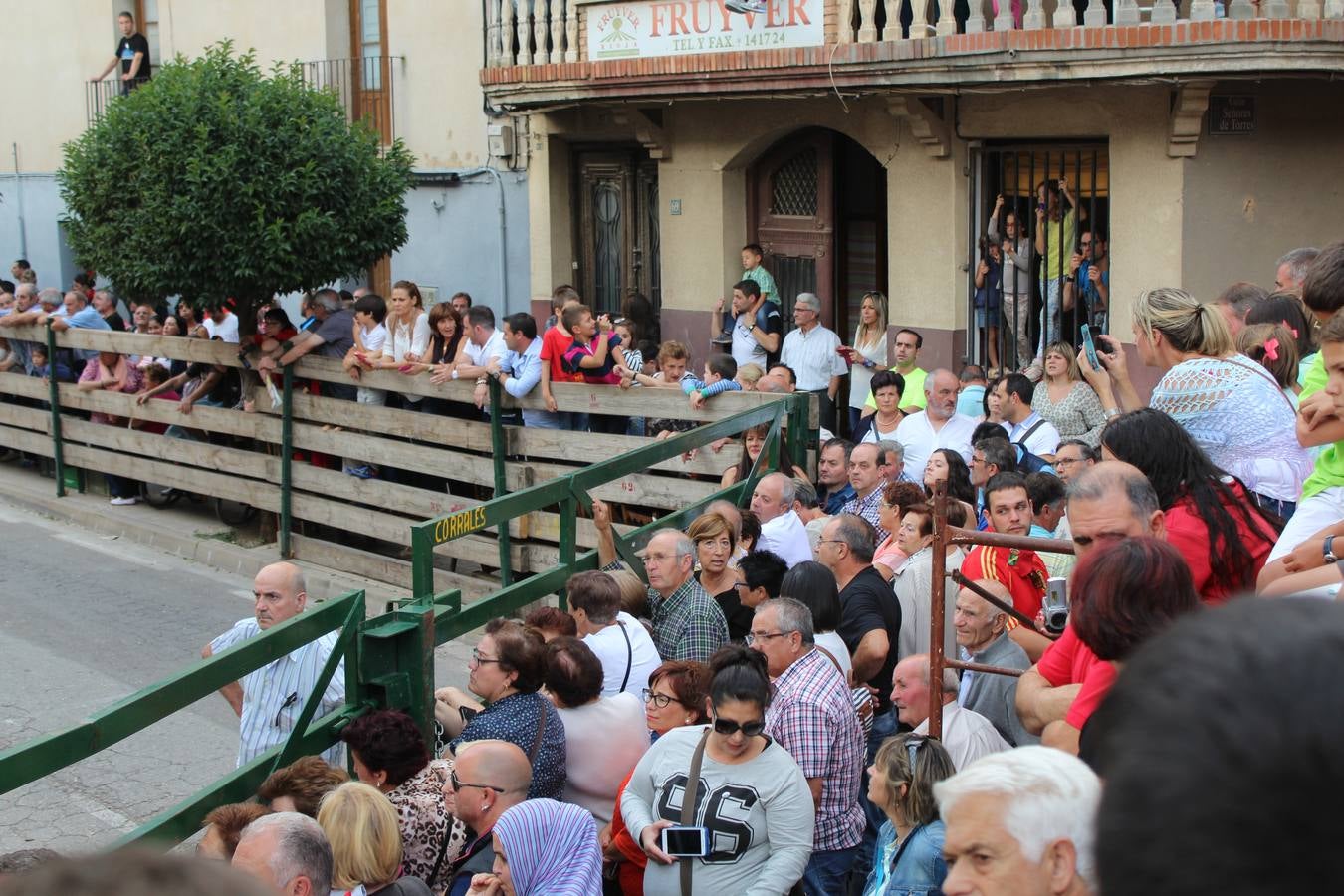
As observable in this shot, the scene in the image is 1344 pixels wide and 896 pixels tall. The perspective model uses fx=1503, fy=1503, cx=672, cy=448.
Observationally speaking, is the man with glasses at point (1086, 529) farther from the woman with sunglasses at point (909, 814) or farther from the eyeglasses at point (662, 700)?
the eyeglasses at point (662, 700)

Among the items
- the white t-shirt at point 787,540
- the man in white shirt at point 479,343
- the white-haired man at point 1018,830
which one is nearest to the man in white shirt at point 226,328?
the man in white shirt at point 479,343

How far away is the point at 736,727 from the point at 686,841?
0.42 metres

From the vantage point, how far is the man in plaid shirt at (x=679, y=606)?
7102 millimetres

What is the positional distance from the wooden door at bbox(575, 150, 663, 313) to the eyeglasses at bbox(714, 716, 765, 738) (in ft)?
37.9

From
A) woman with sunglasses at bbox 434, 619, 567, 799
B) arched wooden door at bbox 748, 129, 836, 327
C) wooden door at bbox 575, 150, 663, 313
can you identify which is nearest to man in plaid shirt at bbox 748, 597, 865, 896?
woman with sunglasses at bbox 434, 619, 567, 799

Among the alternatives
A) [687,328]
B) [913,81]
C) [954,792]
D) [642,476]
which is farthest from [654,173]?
[954,792]

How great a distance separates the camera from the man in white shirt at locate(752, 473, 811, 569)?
825cm

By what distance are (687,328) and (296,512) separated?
4.96 meters

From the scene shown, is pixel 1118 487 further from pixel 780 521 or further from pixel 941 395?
pixel 941 395

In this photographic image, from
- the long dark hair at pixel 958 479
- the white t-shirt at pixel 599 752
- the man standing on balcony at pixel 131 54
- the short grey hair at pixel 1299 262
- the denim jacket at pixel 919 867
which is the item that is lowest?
the white t-shirt at pixel 599 752

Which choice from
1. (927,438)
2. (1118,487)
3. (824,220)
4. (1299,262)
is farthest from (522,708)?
(824,220)

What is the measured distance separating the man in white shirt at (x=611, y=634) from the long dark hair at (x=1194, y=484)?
104 inches

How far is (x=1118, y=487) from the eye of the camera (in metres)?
4.33

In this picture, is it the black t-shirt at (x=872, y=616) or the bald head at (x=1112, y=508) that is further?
the black t-shirt at (x=872, y=616)
